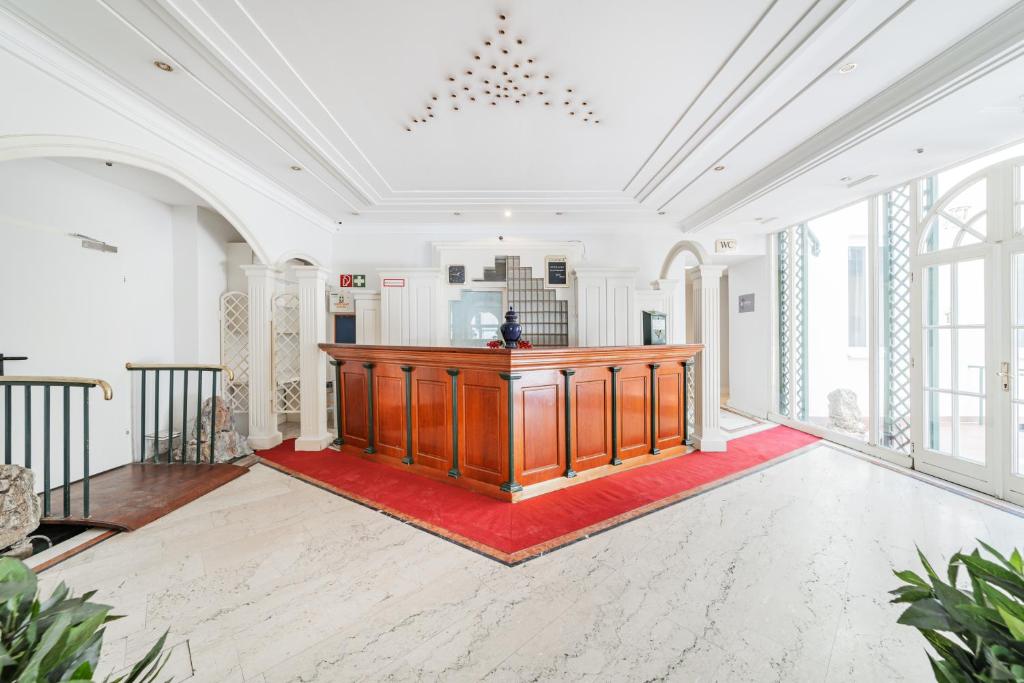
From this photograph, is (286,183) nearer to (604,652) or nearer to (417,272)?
(417,272)

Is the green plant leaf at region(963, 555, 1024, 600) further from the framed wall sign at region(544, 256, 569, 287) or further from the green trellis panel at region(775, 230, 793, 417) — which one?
the green trellis panel at region(775, 230, 793, 417)

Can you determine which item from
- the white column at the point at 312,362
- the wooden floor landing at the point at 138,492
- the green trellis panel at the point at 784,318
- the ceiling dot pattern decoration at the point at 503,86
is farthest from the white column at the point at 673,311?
the wooden floor landing at the point at 138,492

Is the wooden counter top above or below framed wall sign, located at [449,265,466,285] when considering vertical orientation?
below

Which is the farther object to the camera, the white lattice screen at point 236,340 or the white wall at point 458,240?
the white wall at point 458,240

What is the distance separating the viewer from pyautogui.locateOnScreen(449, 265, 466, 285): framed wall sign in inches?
245

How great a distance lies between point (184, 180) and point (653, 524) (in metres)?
4.86

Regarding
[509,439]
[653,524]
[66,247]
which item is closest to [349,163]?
[66,247]

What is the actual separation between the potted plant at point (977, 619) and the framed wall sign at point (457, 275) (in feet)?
19.3

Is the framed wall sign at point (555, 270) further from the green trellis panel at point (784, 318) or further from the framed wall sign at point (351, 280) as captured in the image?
the green trellis panel at point (784, 318)

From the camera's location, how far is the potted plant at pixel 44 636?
479 mm

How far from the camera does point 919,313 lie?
3.95m

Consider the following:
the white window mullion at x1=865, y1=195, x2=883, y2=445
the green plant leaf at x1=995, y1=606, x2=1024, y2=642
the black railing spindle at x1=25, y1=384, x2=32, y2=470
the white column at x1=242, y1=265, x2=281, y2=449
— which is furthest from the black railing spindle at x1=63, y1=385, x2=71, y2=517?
the white window mullion at x1=865, y1=195, x2=883, y2=445

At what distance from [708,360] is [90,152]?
5.82 metres

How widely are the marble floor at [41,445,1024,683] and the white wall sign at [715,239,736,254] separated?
4034mm
